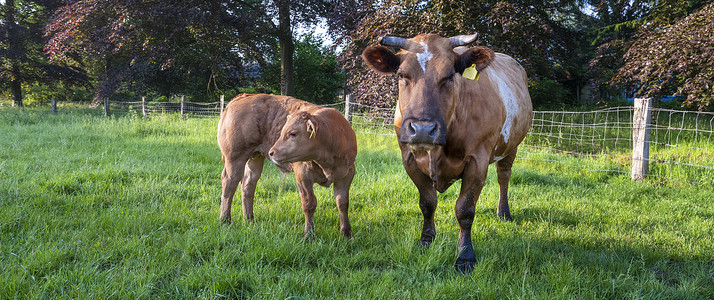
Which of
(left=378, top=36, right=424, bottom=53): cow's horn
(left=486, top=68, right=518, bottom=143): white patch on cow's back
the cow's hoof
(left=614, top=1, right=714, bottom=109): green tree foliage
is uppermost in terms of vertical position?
(left=614, top=1, right=714, bottom=109): green tree foliage

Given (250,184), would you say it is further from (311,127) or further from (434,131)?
(434,131)

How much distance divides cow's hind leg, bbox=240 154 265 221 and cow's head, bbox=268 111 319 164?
2.71 ft

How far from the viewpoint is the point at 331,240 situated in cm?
353

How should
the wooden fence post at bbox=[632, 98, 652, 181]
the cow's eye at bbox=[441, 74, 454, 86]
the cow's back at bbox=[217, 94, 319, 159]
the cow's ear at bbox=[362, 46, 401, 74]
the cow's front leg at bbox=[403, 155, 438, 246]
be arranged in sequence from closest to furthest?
1. the cow's eye at bbox=[441, 74, 454, 86]
2. the cow's ear at bbox=[362, 46, 401, 74]
3. the cow's front leg at bbox=[403, 155, 438, 246]
4. the cow's back at bbox=[217, 94, 319, 159]
5. the wooden fence post at bbox=[632, 98, 652, 181]

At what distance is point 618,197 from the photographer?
17.2 feet

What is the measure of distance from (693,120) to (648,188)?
1021 cm

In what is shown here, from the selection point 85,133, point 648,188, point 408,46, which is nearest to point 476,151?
point 408,46

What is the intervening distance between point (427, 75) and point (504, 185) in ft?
8.18

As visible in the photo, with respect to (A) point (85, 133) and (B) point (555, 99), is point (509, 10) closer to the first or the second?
(A) point (85, 133)

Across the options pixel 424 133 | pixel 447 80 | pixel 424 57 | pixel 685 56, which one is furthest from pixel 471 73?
pixel 685 56

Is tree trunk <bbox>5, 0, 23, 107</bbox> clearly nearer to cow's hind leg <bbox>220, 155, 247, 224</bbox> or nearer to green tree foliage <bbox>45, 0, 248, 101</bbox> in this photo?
green tree foliage <bbox>45, 0, 248, 101</bbox>

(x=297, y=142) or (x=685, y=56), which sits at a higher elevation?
(x=685, y=56)

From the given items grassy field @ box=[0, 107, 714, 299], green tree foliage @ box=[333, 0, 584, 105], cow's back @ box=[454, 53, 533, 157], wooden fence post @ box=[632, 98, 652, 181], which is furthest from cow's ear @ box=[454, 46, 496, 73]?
green tree foliage @ box=[333, 0, 584, 105]

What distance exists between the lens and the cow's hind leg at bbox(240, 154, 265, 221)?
416 centimetres
